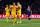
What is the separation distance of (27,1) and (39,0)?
2.83m

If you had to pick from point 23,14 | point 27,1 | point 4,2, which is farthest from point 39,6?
point 4,2

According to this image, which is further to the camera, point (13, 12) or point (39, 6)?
point (39, 6)

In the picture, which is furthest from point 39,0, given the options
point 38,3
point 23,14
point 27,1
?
point 23,14

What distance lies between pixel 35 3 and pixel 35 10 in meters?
2.07

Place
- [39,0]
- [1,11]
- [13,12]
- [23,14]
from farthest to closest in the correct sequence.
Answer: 1. [39,0]
2. [1,11]
3. [23,14]
4. [13,12]

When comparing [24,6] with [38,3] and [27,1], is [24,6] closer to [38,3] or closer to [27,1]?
[27,1]

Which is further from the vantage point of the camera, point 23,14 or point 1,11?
point 1,11

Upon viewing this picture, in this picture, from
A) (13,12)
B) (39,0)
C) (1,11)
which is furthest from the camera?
(39,0)

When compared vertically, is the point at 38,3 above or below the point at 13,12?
above

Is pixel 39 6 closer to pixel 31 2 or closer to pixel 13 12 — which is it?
pixel 31 2

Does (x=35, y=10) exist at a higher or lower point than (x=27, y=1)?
lower

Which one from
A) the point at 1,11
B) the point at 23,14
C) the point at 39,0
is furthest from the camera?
the point at 39,0

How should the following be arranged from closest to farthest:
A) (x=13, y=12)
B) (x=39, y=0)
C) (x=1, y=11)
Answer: (x=13, y=12) → (x=1, y=11) → (x=39, y=0)

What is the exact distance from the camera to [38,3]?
101 feet
